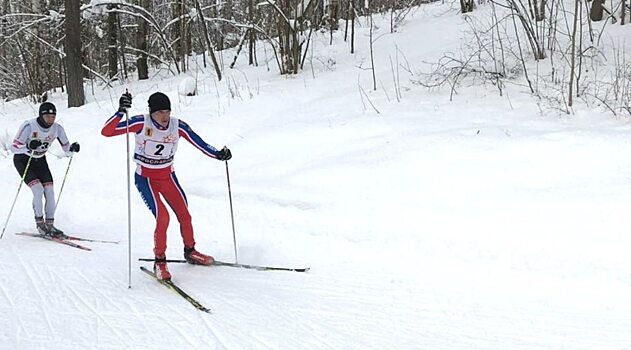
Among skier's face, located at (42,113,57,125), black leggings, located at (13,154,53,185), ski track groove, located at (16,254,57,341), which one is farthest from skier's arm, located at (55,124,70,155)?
ski track groove, located at (16,254,57,341)

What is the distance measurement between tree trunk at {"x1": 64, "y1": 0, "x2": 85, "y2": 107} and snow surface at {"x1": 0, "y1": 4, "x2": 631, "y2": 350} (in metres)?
3.73

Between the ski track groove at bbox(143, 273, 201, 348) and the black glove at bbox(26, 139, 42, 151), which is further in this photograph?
the black glove at bbox(26, 139, 42, 151)

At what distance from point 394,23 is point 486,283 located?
1270cm

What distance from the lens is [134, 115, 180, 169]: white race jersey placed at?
5047mm

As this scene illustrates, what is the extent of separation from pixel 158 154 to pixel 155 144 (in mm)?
102

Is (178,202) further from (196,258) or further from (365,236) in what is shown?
(365,236)

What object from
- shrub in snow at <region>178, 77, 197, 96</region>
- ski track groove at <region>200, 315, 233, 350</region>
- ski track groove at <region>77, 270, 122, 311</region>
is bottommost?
ski track groove at <region>77, 270, 122, 311</region>

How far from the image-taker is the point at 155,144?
5.08m

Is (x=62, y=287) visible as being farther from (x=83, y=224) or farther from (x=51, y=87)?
(x=51, y=87)

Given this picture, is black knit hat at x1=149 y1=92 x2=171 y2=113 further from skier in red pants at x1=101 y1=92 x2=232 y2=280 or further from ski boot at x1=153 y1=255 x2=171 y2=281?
ski boot at x1=153 y1=255 x2=171 y2=281

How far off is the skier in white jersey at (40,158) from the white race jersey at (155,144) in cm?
237

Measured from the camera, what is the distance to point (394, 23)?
16.2 meters

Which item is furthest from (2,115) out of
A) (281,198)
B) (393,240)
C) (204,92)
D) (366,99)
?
(393,240)

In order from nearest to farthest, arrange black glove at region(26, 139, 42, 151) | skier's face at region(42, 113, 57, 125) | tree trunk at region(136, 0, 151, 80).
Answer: black glove at region(26, 139, 42, 151) < skier's face at region(42, 113, 57, 125) < tree trunk at region(136, 0, 151, 80)
